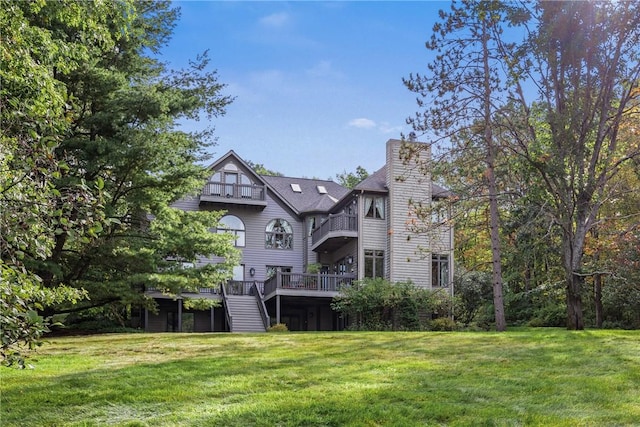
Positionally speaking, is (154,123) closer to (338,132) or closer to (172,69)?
(172,69)

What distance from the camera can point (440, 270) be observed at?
28281mm

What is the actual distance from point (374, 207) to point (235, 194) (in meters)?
6.29

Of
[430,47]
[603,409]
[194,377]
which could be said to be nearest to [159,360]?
[194,377]

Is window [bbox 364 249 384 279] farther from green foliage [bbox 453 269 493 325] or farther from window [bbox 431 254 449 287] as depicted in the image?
green foliage [bbox 453 269 493 325]

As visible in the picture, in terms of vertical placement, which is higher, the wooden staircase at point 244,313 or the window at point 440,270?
the window at point 440,270

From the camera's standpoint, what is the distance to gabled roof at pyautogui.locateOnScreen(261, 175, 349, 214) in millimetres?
30500

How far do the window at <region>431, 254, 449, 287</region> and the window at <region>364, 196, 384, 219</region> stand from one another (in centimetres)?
300

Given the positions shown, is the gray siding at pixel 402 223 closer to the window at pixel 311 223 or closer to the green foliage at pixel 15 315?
the window at pixel 311 223

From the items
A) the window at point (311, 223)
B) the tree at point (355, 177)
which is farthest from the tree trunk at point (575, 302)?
the tree at point (355, 177)

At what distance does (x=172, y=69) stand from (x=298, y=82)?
26.0 ft

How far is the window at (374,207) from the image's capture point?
2780cm

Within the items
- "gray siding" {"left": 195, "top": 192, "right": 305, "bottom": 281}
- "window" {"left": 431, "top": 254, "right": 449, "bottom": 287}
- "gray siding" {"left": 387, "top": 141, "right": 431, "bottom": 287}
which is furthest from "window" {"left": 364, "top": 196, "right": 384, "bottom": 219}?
"gray siding" {"left": 195, "top": 192, "right": 305, "bottom": 281}

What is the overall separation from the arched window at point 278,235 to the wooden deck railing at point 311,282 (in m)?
3.00

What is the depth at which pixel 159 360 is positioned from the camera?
10.9 meters
